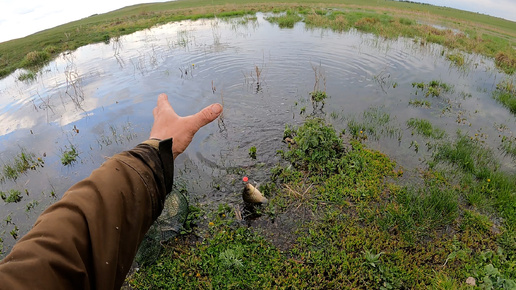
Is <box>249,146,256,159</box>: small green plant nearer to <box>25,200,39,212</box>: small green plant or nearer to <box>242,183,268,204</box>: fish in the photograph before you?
<box>242,183,268,204</box>: fish

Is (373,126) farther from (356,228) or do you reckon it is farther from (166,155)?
(166,155)

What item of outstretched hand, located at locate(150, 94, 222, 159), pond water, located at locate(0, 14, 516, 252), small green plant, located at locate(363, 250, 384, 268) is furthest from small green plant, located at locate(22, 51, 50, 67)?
small green plant, located at locate(363, 250, 384, 268)

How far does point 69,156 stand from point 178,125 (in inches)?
312

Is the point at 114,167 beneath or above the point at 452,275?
above

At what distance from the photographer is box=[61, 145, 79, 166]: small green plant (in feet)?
25.9

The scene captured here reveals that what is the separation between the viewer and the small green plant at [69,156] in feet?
25.9

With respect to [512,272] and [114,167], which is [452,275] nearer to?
[512,272]

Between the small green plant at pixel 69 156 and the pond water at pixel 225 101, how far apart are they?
175mm

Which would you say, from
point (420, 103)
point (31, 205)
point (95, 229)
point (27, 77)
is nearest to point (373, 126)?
point (420, 103)

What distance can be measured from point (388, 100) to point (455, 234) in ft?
22.3

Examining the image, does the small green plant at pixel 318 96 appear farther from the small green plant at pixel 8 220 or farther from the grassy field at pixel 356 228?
the small green plant at pixel 8 220

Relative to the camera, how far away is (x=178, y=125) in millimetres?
2135

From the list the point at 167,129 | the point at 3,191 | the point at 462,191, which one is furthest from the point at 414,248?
the point at 3,191

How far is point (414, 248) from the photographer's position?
488 cm
